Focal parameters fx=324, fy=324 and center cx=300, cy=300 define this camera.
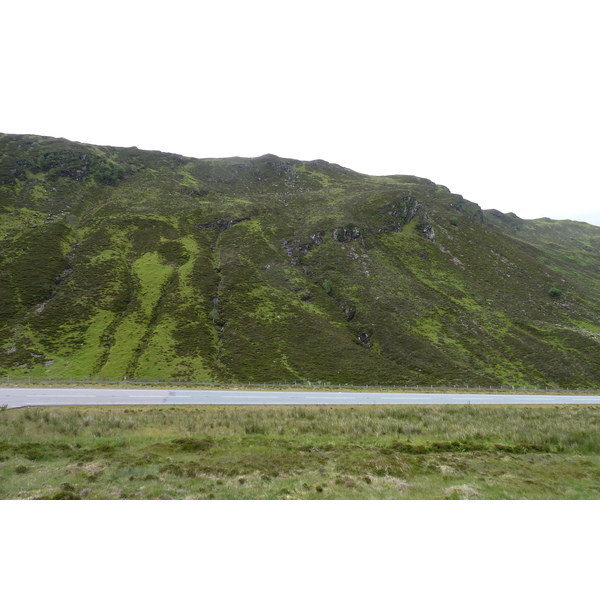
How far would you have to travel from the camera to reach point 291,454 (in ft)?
48.2

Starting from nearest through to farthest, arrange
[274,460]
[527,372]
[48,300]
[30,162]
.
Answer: [274,460] → [527,372] → [48,300] → [30,162]

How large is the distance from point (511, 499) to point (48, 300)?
97.5 meters

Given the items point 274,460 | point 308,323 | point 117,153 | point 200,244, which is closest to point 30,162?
point 117,153

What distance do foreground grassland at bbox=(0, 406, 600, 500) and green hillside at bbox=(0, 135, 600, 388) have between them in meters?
44.5

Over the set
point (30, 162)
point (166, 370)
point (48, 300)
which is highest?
point (30, 162)

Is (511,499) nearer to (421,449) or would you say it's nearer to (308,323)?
(421,449)

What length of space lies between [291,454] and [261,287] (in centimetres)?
8244

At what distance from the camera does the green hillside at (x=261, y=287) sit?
70.1 m

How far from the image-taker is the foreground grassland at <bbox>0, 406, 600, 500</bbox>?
10633mm

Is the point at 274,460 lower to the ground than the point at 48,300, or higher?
higher

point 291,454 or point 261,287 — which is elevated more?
point 291,454

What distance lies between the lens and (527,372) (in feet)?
243

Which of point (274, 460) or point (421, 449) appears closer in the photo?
point (274, 460)

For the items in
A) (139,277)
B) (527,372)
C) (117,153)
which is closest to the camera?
(527,372)
